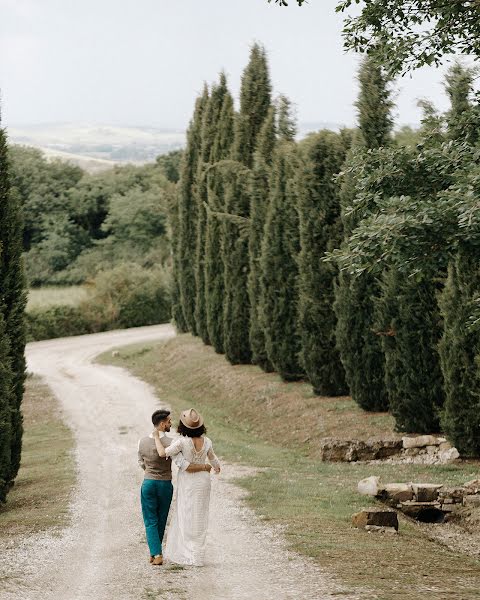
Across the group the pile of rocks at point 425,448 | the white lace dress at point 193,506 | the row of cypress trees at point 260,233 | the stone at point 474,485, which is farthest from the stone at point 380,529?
the row of cypress trees at point 260,233

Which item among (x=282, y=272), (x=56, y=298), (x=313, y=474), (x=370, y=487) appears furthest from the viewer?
(x=56, y=298)

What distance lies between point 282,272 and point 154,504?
1686 cm

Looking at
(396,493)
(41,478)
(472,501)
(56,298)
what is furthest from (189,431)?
(56,298)

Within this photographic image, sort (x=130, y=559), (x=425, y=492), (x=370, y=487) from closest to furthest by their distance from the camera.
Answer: (x=130, y=559)
(x=425, y=492)
(x=370, y=487)

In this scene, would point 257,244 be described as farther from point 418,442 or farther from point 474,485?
point 474,485

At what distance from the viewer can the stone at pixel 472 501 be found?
13438mm

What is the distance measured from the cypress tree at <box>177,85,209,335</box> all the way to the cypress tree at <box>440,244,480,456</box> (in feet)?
77.3

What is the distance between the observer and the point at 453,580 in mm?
9656

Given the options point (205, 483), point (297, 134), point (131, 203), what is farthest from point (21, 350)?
point (131, 203)

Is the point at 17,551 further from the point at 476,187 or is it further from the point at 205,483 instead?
the point at 476,187

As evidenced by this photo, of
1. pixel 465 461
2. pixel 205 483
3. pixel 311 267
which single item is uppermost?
pixel 311 267

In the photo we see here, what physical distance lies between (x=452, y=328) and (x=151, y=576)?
938 centimetres

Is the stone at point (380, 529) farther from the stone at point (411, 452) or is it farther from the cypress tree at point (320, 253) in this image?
the cypress tree at point (320, 253)

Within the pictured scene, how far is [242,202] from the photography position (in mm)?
31641
